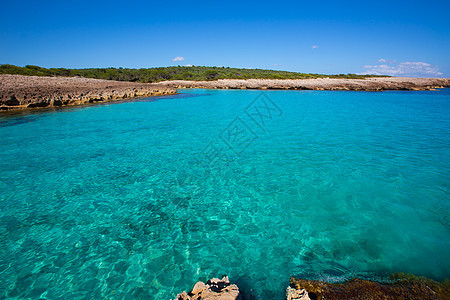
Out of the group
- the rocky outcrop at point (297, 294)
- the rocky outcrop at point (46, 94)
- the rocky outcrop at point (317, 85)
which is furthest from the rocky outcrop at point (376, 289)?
the rocky outcrop at point (317, 85)

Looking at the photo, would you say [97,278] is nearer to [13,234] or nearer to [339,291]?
[13,234]

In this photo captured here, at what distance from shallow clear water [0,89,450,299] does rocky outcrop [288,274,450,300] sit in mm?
263

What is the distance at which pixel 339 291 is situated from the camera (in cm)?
299

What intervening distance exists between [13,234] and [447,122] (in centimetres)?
2379

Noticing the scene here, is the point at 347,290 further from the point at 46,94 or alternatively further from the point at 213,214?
the point at 46,94

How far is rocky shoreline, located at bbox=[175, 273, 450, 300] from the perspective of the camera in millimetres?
2863

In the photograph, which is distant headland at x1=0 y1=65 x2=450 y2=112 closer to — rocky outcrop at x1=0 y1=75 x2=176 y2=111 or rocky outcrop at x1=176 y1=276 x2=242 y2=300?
rocky outcrop at x1=0 y1=75 x2=176 y2=111

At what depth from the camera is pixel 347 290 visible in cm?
302

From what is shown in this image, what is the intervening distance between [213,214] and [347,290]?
3.06 m

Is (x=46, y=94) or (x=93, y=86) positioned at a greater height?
(x=93, y=86)

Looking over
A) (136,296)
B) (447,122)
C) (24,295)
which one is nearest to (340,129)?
(447,122)

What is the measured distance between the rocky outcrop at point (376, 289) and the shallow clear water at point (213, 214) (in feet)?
0.86

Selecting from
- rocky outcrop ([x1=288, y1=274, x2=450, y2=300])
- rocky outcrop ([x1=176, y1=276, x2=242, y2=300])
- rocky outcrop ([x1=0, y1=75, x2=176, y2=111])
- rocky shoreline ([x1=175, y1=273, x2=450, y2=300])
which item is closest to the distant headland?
rocky outcrop ([x1=0, y1=75, x2=176, y2=111])

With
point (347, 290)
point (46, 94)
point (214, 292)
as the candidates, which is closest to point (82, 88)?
point (46, 94)
